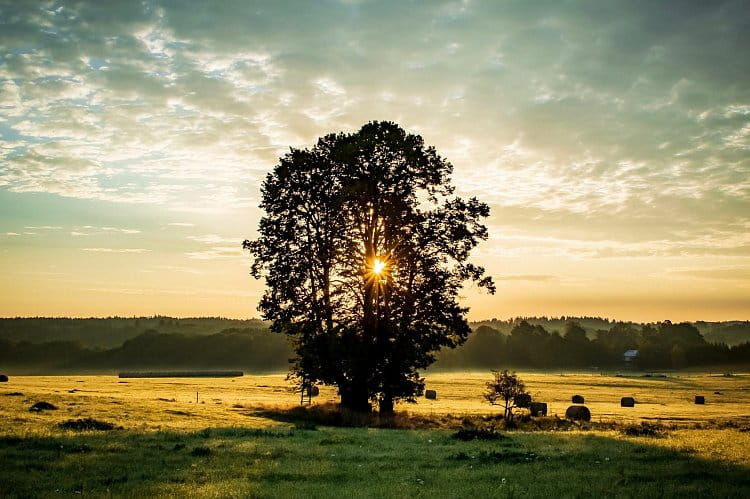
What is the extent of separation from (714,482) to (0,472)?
55.5ft

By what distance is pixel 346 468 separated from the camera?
17.4 m

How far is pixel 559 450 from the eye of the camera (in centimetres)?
2150

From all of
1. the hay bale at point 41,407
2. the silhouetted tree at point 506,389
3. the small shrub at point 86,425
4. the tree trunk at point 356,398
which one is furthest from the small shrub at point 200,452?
the silhouetted tree at point 506,389

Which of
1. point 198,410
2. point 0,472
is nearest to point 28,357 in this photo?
point 198,410

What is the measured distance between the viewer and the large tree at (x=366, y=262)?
136ft

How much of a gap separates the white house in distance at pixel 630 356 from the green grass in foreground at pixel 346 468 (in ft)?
509

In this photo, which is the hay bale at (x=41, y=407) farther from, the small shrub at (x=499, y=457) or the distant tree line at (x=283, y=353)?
the distant tree line at (x=283, y=353)

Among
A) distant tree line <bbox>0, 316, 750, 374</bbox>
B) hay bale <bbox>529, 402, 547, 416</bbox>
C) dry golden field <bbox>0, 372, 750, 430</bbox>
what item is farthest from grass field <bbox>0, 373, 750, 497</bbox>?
distant tree line <bbox>0, 316, 750, 374</bbox>

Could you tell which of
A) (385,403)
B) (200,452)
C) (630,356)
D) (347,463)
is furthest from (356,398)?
(630,356)

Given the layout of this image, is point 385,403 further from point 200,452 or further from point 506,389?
point 200,452

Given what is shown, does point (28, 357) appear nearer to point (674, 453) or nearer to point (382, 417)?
point (382, 417)

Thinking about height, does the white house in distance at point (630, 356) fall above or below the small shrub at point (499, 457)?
below

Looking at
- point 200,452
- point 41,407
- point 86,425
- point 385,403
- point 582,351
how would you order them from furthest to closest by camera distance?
point 582,351, point 385,403, point 41,407, point 86,425, point 200,452

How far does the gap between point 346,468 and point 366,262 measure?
25.9 meters
